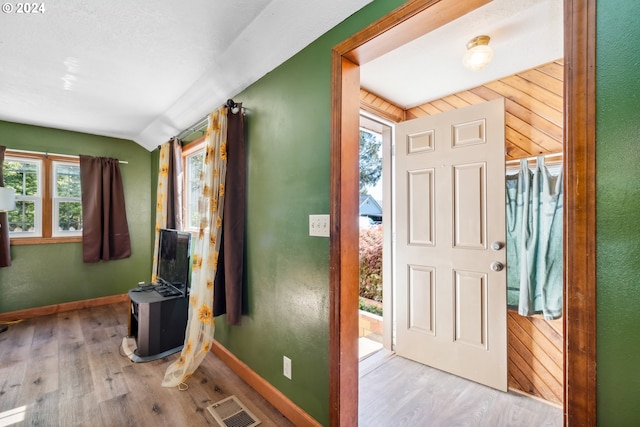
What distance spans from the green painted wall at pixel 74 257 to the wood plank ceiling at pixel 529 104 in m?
3.57

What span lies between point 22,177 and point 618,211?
509 cm

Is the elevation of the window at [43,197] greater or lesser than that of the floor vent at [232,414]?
greater

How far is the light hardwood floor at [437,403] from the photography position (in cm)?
171

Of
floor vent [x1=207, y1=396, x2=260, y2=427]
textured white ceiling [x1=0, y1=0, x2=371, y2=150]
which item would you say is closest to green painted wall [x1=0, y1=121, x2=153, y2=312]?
textured white ceiling [x1=0, y1=0, x2=371, y2=150]

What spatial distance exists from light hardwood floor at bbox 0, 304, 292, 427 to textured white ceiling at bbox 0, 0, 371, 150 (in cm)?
220

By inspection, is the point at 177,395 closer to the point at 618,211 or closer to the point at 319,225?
the point at 319,225

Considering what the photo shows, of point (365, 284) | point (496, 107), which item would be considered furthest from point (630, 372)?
point (365, 284)

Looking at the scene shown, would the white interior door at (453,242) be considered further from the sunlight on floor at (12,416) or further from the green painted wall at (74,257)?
the green painted wall at (74,257)

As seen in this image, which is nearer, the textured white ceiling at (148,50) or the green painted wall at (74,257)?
the textured white ceiling at (148,50)

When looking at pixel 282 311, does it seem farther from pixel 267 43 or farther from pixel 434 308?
pixel 267 43

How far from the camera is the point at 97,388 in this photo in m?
1.98

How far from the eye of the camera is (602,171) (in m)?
0.76

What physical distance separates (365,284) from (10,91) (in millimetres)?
4036

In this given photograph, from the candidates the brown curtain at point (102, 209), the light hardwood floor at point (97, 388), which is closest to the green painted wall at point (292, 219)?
the light hardwood floor at point (97, 388)
